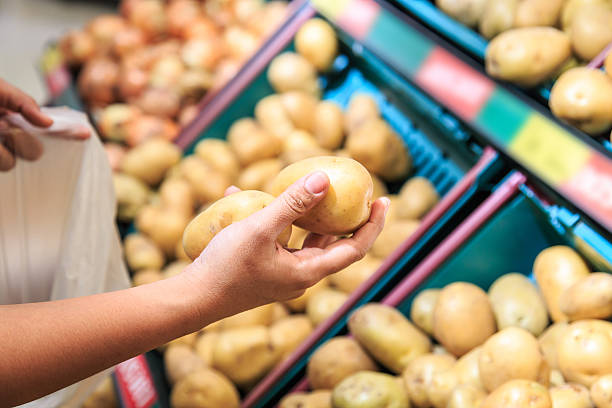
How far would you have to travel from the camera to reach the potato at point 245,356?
5.51 feet

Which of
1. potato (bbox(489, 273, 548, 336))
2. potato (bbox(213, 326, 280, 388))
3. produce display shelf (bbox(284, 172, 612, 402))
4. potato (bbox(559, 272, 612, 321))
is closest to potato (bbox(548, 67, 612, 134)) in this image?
produce display shelf (bbox(284, 172, 612, 402))

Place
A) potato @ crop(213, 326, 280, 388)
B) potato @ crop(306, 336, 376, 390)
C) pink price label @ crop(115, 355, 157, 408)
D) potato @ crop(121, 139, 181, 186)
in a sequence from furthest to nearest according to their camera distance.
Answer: potato @ crop(121, 139, 181, 186) → potato @ crop(213, 326, 280, 388) → pink price label @ crop(115, 355, 157, 408) → potato @ crop(306, 336, 376, 390)

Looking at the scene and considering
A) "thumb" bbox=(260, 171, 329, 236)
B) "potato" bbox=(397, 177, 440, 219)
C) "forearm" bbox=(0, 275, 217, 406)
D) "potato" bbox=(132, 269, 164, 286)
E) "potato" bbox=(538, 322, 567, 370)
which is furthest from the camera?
"potato" bbox=(132, 269, 164, 286)

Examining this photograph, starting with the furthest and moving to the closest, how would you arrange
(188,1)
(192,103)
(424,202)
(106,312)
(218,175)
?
(188,1)
(192,103)
(218,175)
(424,202)
(106,312)

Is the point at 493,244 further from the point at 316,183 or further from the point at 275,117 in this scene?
the point at 275,117

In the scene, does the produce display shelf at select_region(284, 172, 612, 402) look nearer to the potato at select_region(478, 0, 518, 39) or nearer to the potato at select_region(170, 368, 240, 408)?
the potato at select_region(170, 368, 240, 408)

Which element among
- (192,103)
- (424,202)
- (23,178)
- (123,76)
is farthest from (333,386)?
(123,76)

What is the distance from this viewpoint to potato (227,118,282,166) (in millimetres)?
2193

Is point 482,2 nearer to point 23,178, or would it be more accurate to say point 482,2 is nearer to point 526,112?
point 526,112

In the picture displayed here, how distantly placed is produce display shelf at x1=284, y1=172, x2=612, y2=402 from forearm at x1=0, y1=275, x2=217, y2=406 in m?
0.78

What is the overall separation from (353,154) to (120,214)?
40.0 inches

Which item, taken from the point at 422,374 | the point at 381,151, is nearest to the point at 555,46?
the point at 381,151

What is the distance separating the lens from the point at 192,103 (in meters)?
2.81

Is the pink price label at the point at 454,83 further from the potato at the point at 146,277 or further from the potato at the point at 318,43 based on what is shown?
the potato at the point at 146,277
